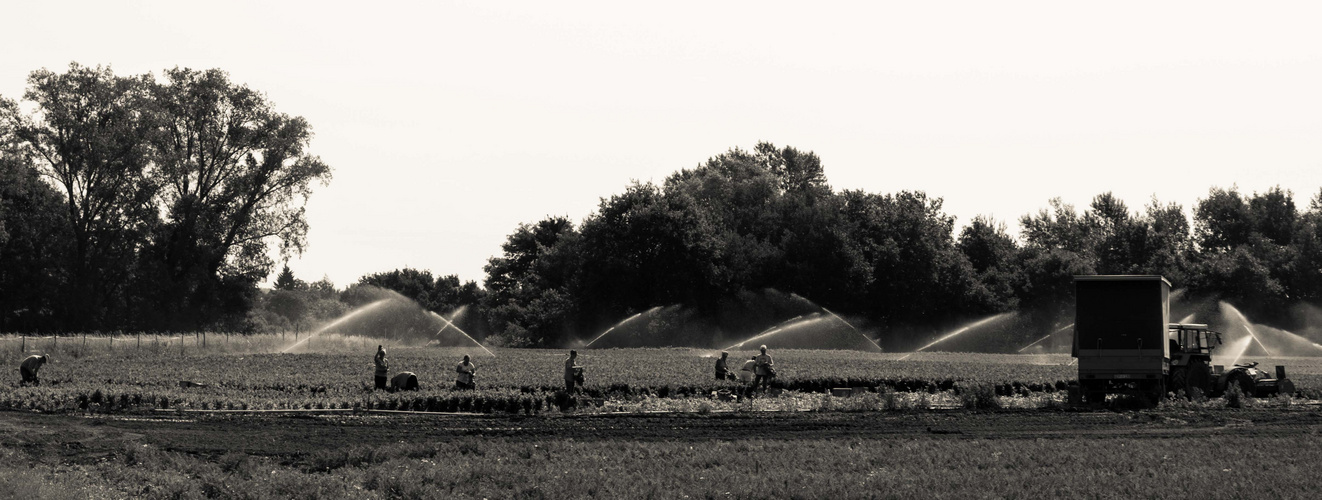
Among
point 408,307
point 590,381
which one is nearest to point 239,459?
point 590,381

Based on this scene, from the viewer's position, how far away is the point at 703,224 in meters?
101

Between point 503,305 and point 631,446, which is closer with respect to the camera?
point 631,446

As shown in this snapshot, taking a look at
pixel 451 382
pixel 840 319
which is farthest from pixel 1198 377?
pixel 840 319

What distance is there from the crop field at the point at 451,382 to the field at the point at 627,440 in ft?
0.49

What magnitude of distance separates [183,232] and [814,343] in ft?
139

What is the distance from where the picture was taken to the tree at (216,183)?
312ft

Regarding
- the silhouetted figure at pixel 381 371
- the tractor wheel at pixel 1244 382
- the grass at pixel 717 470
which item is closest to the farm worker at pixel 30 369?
the silhouetted figure at pixel 381 371

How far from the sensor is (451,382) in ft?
154

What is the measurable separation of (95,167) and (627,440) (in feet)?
238

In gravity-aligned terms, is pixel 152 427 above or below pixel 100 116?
below

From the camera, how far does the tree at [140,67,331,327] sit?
95.1 m

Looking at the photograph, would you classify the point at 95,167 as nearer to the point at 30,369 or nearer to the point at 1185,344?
the point at 30,369

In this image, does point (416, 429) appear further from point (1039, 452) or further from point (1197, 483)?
point (1197, 483)

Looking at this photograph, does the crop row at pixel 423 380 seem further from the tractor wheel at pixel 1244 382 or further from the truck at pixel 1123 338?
the tractor wheel at pixel 1244 382
